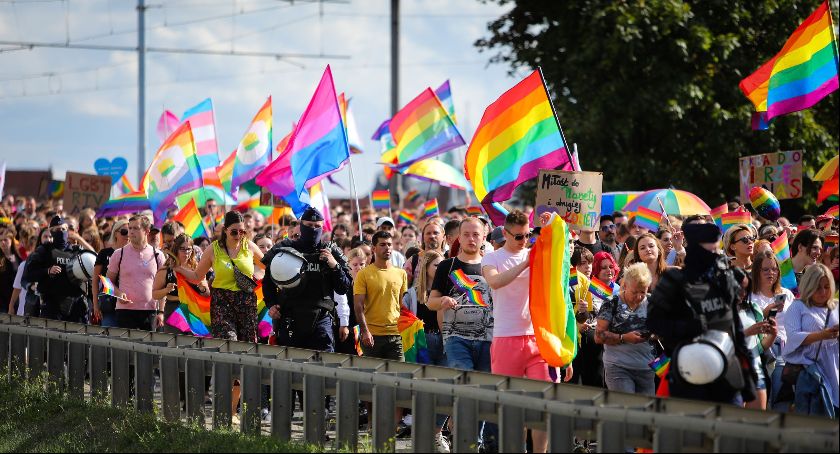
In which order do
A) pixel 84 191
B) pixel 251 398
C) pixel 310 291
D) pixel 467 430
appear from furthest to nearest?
pixel 84 191 < pixel 310 291 < pixel 251 398 < pixel 467 430

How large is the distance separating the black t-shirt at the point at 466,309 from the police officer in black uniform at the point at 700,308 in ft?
8.31

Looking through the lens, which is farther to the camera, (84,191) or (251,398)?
(84,191)

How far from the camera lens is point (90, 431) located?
10.8m

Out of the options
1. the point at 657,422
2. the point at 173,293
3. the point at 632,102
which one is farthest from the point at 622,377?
the point at 632,102

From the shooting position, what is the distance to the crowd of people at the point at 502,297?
7.88 m

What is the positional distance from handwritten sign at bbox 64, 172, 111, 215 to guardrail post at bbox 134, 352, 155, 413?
459 inches

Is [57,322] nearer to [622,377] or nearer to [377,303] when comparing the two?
[377,303]

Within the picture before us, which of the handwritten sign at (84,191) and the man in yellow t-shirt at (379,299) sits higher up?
the handwritten sign at (84,191)

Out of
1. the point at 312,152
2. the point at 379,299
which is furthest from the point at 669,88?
the point at 379,299

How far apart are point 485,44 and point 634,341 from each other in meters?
23.6

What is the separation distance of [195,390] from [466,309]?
87.4 inches

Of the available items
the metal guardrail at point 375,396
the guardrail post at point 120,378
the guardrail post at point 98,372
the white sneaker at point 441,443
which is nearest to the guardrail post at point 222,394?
the metal guardrail at point 375,396

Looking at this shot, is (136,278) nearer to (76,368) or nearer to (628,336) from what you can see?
(76,368)

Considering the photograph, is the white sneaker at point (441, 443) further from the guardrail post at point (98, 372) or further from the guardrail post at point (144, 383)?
the guardrail post at point (98, 372)
